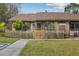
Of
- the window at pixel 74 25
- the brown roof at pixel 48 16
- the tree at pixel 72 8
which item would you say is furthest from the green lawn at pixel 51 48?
the tree at pixel 72 8

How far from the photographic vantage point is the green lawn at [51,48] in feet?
27.3

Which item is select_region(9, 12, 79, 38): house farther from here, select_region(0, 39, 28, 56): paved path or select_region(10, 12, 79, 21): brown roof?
select_region(0, 39, 28, 56): paved path

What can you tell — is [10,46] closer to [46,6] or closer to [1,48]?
[1,48]

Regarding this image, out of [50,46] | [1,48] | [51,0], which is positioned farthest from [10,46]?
[51,0]

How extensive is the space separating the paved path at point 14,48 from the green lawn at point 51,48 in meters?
0.10

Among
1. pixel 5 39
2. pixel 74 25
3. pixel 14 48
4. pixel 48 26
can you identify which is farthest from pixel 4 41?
pixel 74 25

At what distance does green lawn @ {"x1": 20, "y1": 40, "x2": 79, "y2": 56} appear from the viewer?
8328 millimetres

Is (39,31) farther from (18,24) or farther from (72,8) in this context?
(72,8)

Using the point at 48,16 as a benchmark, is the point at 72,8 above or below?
above

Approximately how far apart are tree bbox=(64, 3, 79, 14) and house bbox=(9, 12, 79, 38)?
0.07 metres

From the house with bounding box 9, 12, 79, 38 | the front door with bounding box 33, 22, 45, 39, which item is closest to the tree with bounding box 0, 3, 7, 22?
the house with bounding box 9, 12, 79, 38

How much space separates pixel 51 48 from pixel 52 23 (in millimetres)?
441

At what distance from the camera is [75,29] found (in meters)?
8.40

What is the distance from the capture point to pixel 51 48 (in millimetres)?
8383
